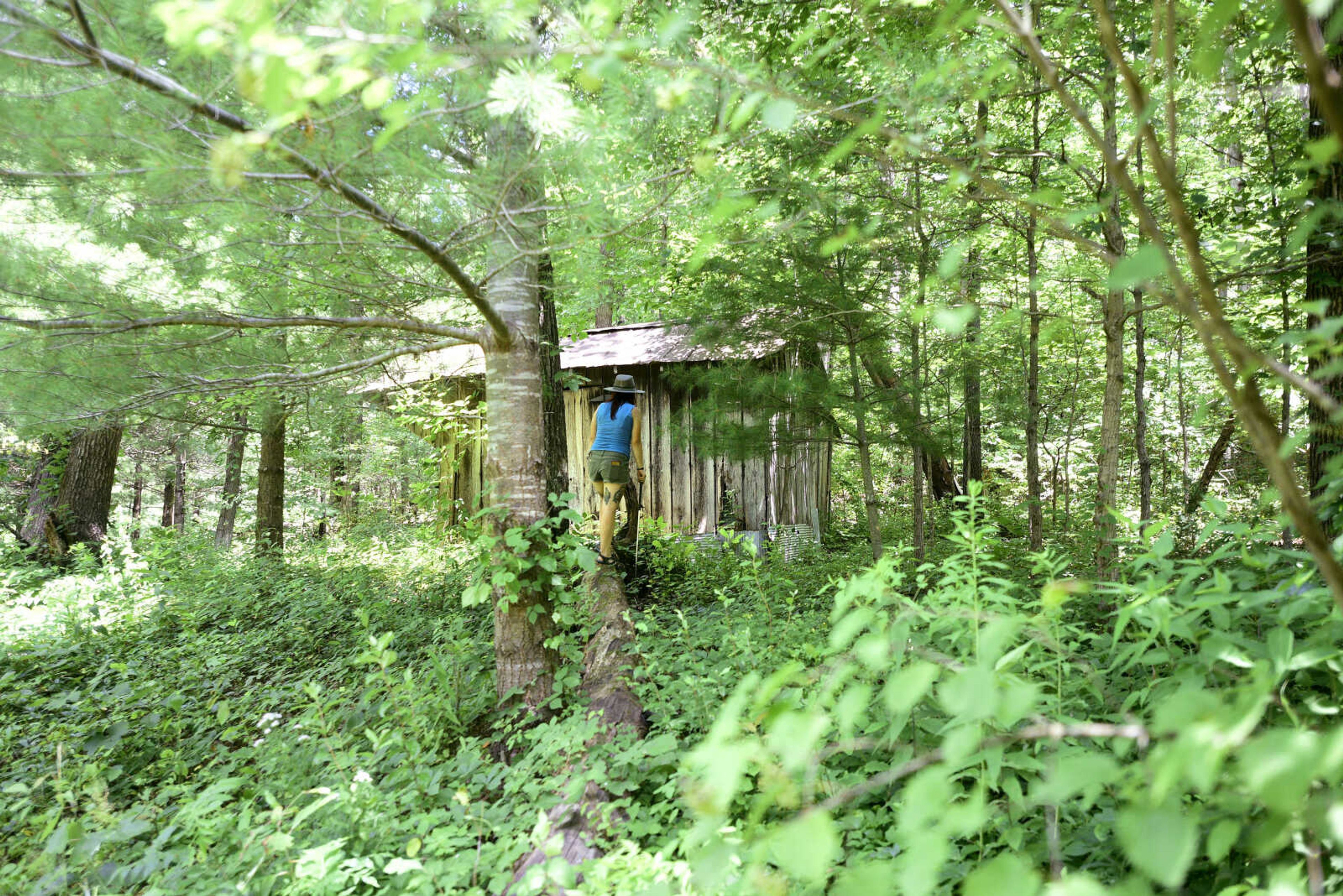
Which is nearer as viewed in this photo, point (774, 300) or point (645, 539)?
point (774, 300)

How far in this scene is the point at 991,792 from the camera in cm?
236

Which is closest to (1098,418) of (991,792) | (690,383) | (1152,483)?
(1152,483)

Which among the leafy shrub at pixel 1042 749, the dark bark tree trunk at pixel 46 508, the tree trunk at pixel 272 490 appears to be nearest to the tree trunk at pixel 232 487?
the tree trunk at pixel 272 490

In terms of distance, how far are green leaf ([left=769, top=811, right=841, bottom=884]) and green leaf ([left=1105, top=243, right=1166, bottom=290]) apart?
67 cm

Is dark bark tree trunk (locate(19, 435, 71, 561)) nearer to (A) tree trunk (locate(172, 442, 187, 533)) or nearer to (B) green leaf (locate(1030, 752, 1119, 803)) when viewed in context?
(A) tree trunk (locate(172, 442, 187, 533))

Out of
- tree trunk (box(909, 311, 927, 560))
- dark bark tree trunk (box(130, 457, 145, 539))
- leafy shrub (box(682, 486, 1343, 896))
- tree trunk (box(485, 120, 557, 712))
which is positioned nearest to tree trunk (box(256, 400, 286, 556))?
tree trunk (box(485, 120, 557, 712))

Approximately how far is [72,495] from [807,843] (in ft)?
43.2

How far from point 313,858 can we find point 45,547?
11.1 metres

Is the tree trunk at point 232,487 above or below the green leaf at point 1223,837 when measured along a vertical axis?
above

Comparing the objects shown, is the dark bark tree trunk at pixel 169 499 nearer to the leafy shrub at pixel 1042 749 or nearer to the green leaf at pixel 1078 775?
the leafy shrub at pixel 1042 749

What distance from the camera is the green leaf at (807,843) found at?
2.26 ft

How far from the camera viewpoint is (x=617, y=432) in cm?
651

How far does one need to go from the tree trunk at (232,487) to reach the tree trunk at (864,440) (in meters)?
9.15

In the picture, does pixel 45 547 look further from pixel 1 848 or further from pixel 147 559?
pixel 1 848
